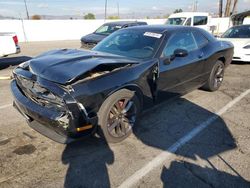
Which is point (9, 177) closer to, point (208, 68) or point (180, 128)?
point (180, 128)

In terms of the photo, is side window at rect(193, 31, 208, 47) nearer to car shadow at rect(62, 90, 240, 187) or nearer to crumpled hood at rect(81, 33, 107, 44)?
car shadow at rect(62, 90, 240, 187)

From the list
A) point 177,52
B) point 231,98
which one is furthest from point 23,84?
point 231,98

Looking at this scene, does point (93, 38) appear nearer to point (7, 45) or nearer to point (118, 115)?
point (7, 45)

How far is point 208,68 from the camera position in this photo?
17.6 ft

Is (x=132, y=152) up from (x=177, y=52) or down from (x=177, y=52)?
down

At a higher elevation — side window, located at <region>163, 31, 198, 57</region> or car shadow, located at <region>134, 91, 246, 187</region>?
side window, located at <region>163, 31, 198, 57</region>

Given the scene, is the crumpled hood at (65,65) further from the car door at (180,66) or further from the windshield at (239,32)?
the windshield at (239,32)

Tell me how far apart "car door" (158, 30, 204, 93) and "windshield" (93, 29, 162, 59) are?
24 cm

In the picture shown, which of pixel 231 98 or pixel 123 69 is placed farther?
pixel 231 98

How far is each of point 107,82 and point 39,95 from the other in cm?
88

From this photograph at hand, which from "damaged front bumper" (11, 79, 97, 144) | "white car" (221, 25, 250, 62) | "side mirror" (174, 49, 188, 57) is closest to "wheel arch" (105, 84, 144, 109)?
"damaged front bumper" (11, 79, 97, 144)

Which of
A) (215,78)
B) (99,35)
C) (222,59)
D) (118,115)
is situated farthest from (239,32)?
(118,115)

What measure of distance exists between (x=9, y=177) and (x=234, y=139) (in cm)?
314

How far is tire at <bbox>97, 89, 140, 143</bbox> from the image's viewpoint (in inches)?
124
